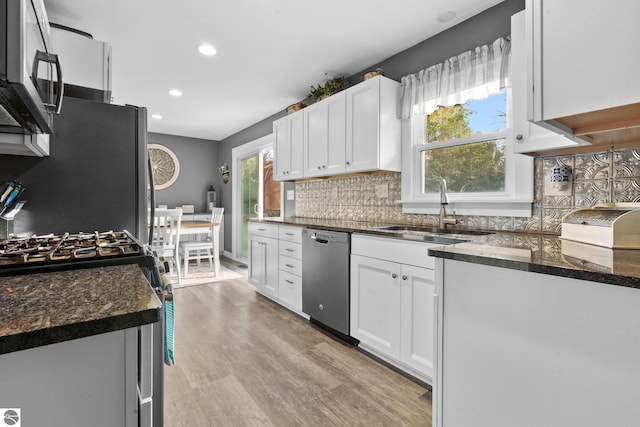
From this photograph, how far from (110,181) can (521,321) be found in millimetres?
2104

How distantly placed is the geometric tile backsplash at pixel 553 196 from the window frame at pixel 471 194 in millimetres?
47

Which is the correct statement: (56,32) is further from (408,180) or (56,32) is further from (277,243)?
(408,180)

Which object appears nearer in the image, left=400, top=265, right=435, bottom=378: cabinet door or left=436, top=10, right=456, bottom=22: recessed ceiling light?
left=400, top=265, right=435, bottom=378: cabinet door

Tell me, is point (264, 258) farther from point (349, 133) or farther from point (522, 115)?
point (522, 115)

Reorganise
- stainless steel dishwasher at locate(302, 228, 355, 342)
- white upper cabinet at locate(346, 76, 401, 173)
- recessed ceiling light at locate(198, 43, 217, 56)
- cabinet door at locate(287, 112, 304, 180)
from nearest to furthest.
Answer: stainless steel dishwasher at locate(302, 228, 355, 342)
white upper cabinet at locate(346, 76, 401, 173)
recessed ceiling light at locate(198, 43, 217, 56)
cabinet door at locate(287, 112, 304, 180)

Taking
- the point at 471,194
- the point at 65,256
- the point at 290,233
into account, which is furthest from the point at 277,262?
the point at 65,256

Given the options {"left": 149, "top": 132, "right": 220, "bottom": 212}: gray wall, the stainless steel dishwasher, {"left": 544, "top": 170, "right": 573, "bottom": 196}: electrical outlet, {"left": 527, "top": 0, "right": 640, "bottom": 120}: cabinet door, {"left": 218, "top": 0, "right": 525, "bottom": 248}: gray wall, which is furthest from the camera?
{"left": 149, "top": 132, "right": 220, "bottom": 212}: gray wall

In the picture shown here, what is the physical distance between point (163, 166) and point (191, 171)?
51 cm

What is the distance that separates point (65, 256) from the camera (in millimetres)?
956

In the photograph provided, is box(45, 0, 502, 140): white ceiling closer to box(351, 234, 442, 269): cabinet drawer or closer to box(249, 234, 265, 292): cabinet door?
box(351, 234, 442, 269): cabinet drawer

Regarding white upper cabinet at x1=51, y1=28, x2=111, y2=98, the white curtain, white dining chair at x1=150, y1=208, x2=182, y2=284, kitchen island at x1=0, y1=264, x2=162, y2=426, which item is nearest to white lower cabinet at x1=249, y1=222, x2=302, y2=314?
white dining chair at x1=150, y1=208, x2=182, y2=284

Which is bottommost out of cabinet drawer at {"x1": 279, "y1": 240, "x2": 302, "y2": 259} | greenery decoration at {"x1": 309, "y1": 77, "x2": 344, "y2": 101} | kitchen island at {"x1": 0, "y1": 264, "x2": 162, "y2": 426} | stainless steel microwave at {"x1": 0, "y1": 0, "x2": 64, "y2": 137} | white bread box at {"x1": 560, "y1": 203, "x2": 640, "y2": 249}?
cabinet drawer at {"x1": 279, "y1": 240, "x2": 302, "y2": 259}

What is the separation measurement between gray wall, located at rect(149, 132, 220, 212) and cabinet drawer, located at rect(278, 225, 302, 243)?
3.75 metres

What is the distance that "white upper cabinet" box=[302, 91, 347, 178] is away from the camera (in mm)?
2912
